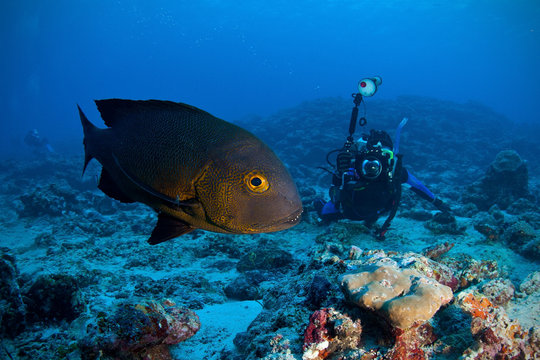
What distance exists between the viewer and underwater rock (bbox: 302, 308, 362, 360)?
5.43ft

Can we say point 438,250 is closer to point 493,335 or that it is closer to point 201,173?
point 493,335

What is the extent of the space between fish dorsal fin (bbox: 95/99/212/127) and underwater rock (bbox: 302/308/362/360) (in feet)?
5.16

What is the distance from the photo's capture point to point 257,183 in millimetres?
1354

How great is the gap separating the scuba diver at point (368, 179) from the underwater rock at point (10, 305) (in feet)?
18.0

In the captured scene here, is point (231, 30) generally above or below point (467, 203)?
above

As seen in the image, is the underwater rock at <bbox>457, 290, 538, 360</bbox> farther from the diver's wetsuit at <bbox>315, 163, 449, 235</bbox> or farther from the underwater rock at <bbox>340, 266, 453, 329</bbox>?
the diver's wetsuit at <bbox>315, 163, 449, 235</bbox>

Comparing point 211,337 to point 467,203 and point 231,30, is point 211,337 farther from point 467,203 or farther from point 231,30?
point 231,30

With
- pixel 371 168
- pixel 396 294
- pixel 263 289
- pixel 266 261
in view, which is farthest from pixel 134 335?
pixel 371 168

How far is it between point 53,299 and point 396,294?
3322mm

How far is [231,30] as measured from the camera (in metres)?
105

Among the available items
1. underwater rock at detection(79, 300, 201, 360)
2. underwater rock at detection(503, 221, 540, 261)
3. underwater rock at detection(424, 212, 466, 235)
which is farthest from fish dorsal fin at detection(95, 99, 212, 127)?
underwater rock at detection(424, 212, 466, 235)

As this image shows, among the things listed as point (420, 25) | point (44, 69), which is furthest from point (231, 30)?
point (44, 69)

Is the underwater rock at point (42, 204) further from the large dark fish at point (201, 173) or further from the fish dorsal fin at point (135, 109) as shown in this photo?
the large dark fish at point (201, 173)

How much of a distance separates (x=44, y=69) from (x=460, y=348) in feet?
583
